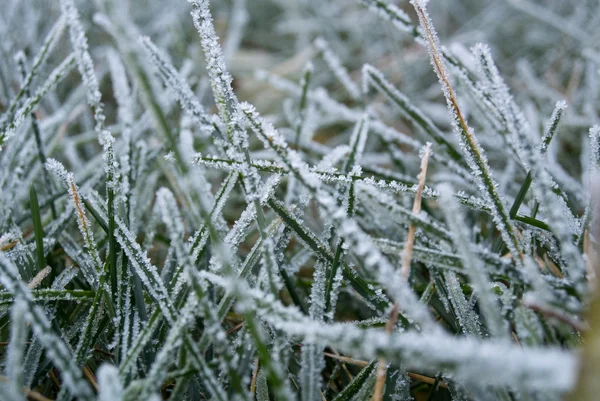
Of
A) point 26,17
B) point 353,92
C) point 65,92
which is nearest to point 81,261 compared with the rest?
point 353,92

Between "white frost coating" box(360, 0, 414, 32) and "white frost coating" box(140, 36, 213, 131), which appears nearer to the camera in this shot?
"white frost coating" box(140, 36, 213, 131)

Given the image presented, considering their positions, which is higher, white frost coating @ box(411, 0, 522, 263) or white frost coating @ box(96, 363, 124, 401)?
white frost coating @ box(411, 0, 522, 263)

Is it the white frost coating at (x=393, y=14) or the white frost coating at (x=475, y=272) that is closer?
the white frost coating at (x=475, y=272)

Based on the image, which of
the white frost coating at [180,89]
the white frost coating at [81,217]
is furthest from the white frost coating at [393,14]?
the white frost coating at [81,217]

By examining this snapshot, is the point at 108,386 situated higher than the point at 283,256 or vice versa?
the point at 283,256

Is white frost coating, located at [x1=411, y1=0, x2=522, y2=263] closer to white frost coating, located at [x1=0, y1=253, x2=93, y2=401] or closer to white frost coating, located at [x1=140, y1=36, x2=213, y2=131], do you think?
white frost coating, located at [x1=140, y1=36, x2=213, y2=131]

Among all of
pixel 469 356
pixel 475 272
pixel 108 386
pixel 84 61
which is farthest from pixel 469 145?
pixel 84 61

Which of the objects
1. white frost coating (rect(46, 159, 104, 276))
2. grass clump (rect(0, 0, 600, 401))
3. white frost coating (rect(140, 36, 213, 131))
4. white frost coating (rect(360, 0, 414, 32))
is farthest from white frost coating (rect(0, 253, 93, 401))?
white frost coating (rect(360, 0, 414, 32))

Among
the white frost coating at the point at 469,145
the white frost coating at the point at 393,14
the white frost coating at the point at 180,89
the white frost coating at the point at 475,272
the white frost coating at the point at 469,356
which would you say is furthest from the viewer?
the white frost coating at the point at 393,14

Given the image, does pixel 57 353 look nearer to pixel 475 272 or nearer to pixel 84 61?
pixel 475 272

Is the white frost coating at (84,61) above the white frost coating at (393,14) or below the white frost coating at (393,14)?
below

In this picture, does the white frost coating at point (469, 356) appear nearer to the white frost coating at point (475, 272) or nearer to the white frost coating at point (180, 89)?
the white frost coating at point (475, 272)
